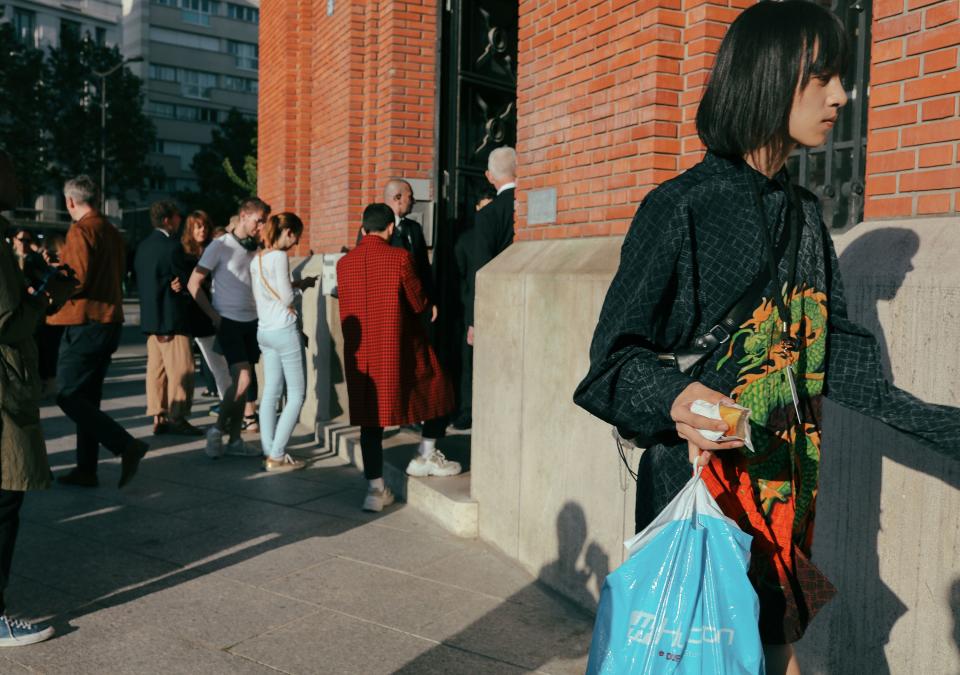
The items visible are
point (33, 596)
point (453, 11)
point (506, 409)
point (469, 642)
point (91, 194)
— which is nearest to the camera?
point (469, 642)

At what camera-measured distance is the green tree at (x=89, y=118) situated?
49844mm

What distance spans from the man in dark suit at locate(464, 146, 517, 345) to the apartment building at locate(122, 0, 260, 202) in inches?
3143

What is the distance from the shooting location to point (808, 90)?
6.56 feet

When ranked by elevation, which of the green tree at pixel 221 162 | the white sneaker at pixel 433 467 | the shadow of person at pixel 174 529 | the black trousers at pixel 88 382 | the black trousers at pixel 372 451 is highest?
the green tree at pixel 221 162

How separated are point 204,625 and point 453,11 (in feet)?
18.3

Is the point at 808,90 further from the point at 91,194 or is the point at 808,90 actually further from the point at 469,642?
the point at 91,194

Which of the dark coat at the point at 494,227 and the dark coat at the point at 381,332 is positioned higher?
the dark coat at the point at 494,227

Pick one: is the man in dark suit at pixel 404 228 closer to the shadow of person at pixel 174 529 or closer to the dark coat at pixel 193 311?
the shadow of person at pixel 174 529

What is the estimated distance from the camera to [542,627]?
4336 millimetres

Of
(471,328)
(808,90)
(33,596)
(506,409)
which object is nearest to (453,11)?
(471,328)

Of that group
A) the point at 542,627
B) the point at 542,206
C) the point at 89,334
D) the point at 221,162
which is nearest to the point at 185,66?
the point at 221,162

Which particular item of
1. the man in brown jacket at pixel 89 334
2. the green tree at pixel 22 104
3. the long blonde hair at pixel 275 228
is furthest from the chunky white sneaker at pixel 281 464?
the green tree at pixel 22 104

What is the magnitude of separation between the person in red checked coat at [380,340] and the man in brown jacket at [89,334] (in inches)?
64.3

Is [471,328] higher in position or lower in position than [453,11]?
lower
